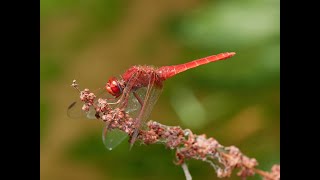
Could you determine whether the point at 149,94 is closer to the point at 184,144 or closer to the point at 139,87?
the point at 139,87

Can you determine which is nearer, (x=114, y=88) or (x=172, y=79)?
(x=114, y=88)

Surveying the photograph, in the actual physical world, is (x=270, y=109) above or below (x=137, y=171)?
above

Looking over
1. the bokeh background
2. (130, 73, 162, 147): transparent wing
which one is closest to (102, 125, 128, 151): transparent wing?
(130, 73, 162, 147): transparent wing

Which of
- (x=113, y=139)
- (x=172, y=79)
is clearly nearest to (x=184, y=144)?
(x=113, y=139)

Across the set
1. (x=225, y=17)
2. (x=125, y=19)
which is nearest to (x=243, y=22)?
(x=225, y=17)

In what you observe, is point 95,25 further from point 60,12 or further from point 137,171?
point 137,171

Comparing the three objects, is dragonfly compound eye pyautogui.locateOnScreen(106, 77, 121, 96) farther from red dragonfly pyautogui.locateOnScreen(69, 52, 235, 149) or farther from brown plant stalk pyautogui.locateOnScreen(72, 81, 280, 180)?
brown plant stalk pyautogui.locateOnScreen(72, 81, 280, 180)
